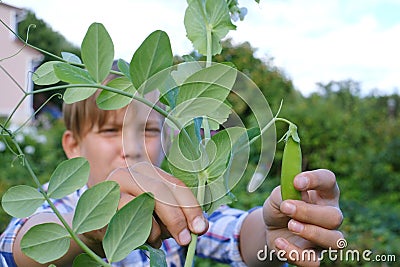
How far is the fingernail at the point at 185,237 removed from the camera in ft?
1.23

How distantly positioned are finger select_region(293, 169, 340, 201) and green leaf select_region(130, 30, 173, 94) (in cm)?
13

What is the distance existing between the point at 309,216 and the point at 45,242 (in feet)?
0.69

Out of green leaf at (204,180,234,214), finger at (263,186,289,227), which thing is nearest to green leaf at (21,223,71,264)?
green leaf at (204,180,234,214)

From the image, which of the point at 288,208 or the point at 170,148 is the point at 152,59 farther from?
the point at 288,208

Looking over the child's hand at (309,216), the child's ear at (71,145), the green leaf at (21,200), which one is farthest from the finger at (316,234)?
the child's ear at (71,145)

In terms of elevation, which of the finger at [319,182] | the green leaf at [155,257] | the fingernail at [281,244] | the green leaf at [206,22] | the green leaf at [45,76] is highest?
the green leaf at [206,22]

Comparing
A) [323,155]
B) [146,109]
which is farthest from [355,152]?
[146,109]

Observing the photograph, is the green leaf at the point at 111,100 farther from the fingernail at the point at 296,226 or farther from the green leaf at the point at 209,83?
the fingernail at the point at 296,226

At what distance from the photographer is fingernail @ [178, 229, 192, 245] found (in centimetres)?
38

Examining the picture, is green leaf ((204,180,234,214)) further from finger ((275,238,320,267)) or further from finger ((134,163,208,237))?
finger ((275,238,320,267))

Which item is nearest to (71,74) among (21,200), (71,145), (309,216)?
(21,200)

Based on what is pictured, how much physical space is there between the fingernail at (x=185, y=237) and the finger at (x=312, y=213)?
78 mm

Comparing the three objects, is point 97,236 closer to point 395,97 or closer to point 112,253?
point 112,253

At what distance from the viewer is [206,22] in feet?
1.29
